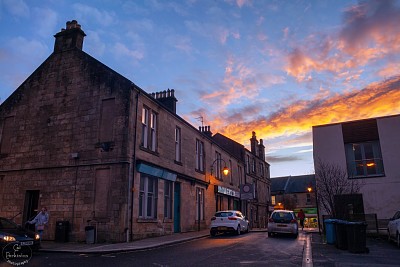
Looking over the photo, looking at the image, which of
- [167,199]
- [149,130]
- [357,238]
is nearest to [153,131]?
[149,130]

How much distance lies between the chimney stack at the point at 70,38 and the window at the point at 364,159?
19.9 m

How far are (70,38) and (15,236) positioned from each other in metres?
13.0

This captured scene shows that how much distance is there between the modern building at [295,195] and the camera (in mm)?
68062

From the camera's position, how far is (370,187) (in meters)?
23.1

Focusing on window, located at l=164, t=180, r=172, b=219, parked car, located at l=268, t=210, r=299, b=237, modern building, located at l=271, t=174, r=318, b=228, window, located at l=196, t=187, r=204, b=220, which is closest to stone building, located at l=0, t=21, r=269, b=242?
window, located at l=164, t=180, r=172, b=219

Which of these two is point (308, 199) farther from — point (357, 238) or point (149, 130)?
point (357, 238)

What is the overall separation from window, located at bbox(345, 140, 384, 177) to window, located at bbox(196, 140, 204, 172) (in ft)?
36.2

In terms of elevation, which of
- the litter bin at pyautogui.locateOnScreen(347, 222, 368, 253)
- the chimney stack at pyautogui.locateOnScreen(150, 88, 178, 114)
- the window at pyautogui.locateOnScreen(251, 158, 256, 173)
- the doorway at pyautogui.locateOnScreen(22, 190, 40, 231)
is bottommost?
the litter bin at pyautogui.locateOnScreen(347, 222, 368, 253)

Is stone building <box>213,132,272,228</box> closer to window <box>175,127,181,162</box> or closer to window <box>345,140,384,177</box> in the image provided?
window <box>345,140,384,177</box>

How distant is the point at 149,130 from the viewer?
19.3 m

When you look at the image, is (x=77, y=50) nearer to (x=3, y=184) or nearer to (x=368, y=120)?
(x=3, y=184)

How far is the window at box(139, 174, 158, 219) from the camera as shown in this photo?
17.8m

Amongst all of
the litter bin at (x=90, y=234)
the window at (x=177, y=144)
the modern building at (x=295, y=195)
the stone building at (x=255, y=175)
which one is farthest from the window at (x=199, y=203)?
the modern building at (x=295, y=195)

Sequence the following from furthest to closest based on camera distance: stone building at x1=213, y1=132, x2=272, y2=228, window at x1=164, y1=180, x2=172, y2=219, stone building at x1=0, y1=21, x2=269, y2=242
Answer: stone building at x1=213, y1=132, x2=272, y2=228, window at x1=164, y1=180, x2=172, y2=219, stone building at x1=0, y1=21, x2=269, y2=242
